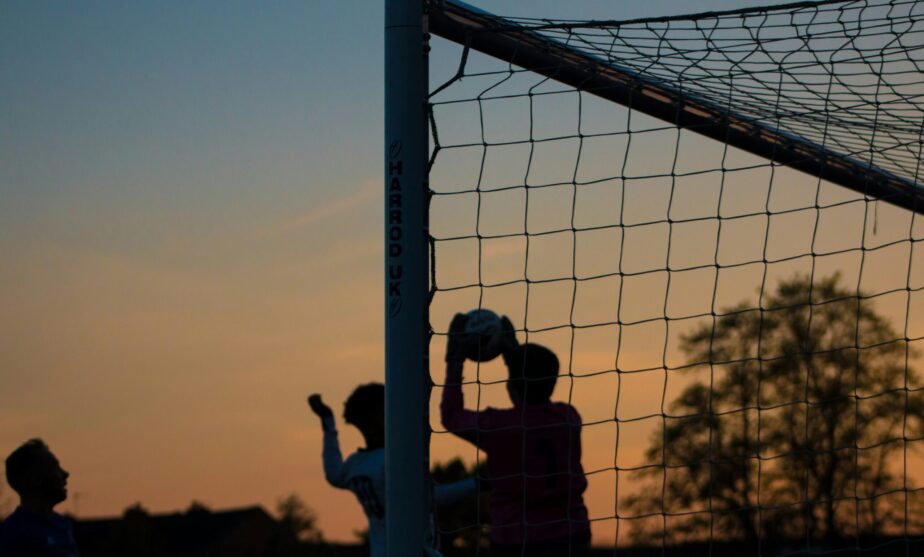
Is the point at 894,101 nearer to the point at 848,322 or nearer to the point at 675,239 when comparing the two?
the point at 675,239

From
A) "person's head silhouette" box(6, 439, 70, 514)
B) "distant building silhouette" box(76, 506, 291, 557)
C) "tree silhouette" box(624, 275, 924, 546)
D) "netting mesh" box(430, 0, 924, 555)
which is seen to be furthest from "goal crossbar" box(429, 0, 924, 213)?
"distant building silhouette" box(76, 506, 291, 557)

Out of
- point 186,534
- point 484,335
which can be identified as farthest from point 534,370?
point 186,534

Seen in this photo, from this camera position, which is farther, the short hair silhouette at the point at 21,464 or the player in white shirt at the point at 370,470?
the player in white shirt at the point at 370,470

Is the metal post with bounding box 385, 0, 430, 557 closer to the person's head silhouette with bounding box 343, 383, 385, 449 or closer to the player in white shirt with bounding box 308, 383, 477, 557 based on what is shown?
the player in white shirt with bounding box 308, 383, 477, 557

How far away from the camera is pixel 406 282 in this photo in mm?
3654

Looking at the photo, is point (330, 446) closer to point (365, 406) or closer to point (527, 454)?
point (365, 406)

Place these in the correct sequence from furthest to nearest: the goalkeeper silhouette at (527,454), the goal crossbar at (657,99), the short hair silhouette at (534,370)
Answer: the short hair silhouette at (534,370)
the goalkeeper silhouette at (527,454)
the goal crossbar at (657,99)

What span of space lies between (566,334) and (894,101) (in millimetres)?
1629

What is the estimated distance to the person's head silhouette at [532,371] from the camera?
4.16 metres

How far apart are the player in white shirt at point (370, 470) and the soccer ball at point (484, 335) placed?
57cm

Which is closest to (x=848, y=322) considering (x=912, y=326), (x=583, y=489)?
(x=912, y=326)

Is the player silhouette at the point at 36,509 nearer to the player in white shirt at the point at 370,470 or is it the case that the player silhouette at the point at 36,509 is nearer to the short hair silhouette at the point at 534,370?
the player in white shirt at the point at 370,470

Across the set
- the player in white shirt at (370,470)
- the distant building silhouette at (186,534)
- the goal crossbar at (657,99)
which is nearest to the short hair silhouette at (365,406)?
the player in white shirt at (370,470)

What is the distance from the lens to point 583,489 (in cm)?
416
